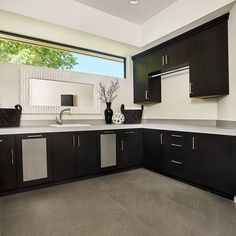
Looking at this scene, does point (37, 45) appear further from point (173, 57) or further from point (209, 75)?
point (209, 75)

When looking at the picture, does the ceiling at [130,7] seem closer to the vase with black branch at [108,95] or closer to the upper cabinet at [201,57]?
the upper cabinet at [201,57]

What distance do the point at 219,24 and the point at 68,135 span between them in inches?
110

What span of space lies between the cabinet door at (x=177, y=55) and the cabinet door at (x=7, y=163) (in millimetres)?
2892

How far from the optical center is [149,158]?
11.8 feet

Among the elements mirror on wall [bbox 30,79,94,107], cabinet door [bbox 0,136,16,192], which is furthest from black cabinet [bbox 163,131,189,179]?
cabinet door [bbox 0,136,16,192]

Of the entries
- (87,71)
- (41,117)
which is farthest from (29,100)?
(87,71)

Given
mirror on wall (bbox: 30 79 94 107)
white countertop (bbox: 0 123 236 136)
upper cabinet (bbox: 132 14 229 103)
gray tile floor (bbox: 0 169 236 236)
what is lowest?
gray tile floor (bbox: 0 169 236 236)

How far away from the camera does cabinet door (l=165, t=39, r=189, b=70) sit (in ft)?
10.1

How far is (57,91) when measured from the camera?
3418 mm

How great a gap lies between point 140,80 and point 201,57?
1507 mm

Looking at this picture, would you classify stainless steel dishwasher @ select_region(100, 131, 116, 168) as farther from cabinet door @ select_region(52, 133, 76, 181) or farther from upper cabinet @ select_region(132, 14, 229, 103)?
upper cabinet @ select_region(132, 14, 229, 103)

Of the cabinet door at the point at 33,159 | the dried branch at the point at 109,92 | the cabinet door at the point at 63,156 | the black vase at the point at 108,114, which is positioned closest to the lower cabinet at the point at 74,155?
the cabinet door at the point at 63,156

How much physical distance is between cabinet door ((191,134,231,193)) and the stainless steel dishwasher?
139 cm

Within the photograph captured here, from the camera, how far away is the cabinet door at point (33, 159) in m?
2.54
